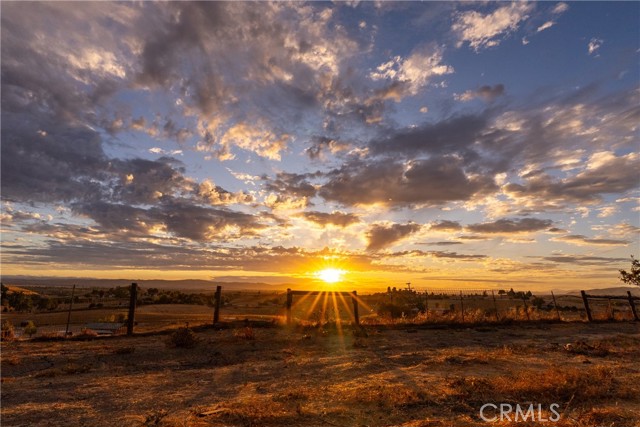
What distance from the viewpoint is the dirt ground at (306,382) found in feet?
23.3

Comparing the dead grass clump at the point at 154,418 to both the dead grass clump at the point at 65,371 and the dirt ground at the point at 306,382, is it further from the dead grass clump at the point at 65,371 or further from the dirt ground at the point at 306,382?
the dead grass clump at the point at 65,371

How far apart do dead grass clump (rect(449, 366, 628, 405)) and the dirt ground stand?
0.03 m

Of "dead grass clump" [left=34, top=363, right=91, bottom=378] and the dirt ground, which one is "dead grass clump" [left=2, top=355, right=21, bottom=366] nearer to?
the dirt ground

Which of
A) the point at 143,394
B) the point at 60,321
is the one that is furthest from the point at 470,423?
the point at 60,321

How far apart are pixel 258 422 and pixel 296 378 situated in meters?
3.96

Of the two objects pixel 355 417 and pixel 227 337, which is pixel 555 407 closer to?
pixel 355 417

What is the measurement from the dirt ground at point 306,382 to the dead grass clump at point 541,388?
0.03 meters

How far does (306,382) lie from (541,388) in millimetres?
5666

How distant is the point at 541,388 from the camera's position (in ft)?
27.1

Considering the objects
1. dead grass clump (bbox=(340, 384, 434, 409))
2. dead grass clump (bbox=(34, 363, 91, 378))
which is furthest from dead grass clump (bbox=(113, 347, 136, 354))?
dead grass clump (bbox=(340, 384, 434, 409))

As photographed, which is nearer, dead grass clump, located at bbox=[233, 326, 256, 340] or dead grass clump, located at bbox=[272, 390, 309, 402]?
dead grass clump, located at bbox=[272, 390, 309, 402]

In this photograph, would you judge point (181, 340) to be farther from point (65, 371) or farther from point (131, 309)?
point (131, 309)

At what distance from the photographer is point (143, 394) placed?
354 inches

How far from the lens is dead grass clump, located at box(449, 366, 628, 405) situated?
25.9 feet
